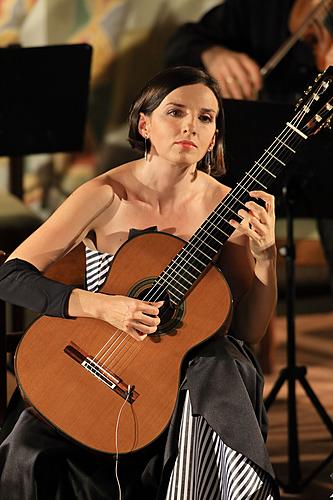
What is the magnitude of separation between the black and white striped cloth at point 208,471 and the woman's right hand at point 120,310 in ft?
0.52

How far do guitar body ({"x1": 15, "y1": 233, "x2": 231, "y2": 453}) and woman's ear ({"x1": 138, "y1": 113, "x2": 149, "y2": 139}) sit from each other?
0.22m

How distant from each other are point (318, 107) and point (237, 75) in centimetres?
145

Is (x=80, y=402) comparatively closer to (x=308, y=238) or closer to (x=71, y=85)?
(x=71, y=85)

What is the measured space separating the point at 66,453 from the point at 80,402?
0.10 metres

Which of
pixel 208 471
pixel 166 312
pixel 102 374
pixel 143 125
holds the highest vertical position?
pixel 143 125

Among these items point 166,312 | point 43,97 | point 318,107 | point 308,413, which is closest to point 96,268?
point 166,312

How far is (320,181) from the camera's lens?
3.13m

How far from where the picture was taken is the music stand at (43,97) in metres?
3.49

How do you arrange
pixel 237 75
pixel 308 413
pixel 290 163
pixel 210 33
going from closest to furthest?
pixel 290 163 → pixel 308 413 → pixel 237 75 → pixel 210 33

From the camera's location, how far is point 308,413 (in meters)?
3.67

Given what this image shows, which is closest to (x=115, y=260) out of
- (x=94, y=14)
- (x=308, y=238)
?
(x=308, y=238)

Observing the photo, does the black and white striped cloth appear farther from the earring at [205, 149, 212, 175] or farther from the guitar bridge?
the earring at [205, 149, 212, 175]

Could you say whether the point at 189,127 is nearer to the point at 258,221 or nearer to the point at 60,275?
the point at 258,221

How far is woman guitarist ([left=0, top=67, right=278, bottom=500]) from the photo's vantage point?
2.33 metres
